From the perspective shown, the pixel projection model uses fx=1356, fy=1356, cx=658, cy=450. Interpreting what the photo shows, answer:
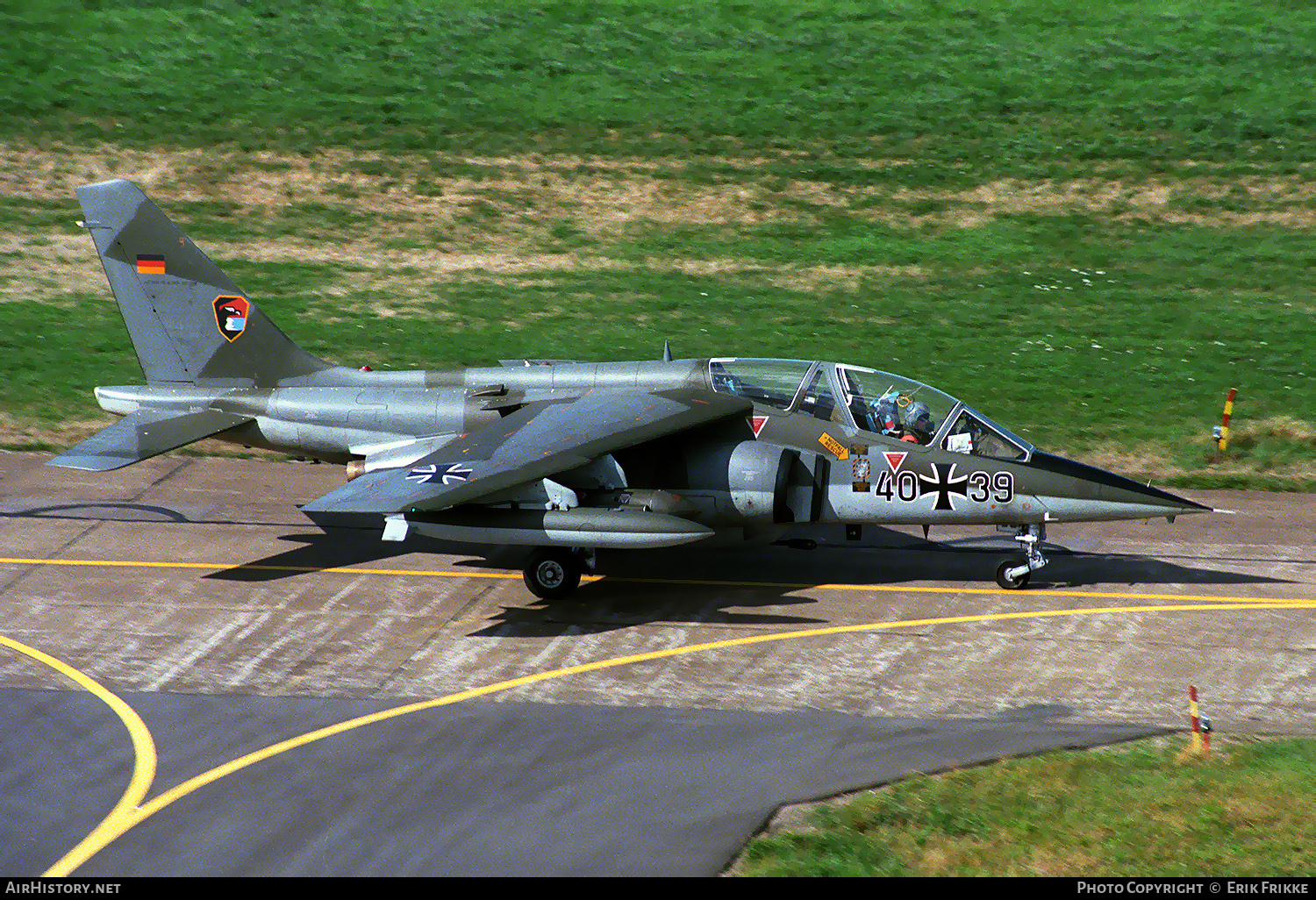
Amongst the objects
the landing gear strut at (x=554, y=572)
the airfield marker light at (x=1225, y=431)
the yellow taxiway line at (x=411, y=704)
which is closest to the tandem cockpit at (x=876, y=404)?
the yellow taxiway line at (x=411, y=704)

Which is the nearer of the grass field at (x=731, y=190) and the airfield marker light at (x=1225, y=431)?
the airfield marker light at (x=1225, y=431)

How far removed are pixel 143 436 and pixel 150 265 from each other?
10.3 ft

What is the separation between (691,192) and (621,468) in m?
21.4

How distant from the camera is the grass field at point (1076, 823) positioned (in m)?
12.1

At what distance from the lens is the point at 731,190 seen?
38906 millimetres

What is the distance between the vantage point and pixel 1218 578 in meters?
19.8

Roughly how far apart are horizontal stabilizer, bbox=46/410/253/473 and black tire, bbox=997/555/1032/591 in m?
11.4

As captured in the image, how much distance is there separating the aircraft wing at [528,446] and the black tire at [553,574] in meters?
1.69

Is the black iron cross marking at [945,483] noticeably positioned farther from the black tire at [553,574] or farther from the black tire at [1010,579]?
the black tire at [553,574]

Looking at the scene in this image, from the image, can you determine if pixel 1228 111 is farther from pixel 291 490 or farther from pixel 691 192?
pixel 291 490

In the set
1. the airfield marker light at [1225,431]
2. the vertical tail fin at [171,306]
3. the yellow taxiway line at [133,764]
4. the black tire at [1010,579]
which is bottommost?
the yellow taxiway line at [133,764]

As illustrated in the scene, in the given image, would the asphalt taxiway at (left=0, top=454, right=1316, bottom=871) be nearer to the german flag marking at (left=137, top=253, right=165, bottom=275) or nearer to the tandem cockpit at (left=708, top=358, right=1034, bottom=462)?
the tandem cockpit at (left=708, top=358, right=1034, bottom=462)

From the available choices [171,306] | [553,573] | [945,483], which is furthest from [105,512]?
[945,483]
